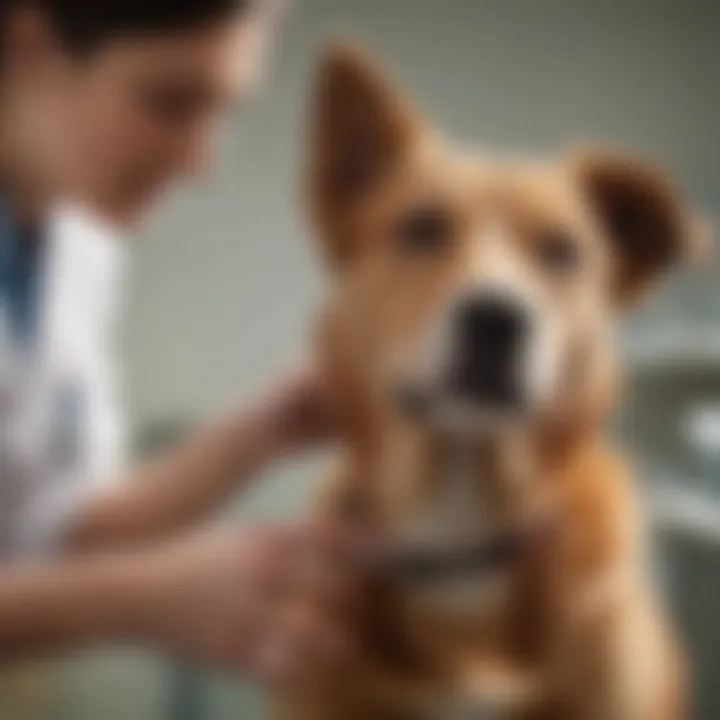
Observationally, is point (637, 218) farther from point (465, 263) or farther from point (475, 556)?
point (475, 556)

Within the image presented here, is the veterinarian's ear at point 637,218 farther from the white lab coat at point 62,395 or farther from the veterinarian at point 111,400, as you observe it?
the white lab coat at point 62,395

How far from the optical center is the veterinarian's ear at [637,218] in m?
1.14

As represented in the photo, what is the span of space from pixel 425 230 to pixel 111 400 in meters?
0.28

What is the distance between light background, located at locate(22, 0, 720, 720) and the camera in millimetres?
1089

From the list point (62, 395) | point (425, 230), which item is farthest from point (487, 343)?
point (62, 395)

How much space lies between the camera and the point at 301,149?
111 cm

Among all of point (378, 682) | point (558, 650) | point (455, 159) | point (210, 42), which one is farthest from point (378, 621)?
point (210, 42)

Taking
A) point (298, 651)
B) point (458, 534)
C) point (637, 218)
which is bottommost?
point (298, 651)

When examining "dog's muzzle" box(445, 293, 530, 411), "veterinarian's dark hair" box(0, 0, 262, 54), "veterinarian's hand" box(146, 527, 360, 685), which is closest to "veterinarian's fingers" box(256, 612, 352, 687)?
"veterinarian's hand" box(146, 527, 360, 685)

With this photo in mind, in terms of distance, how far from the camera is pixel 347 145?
1109 mm

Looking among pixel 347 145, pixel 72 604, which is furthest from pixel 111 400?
pixel 347 145

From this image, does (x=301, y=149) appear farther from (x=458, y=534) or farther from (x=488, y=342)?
(x=458, y=534)

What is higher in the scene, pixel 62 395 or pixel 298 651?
pixel 62 395

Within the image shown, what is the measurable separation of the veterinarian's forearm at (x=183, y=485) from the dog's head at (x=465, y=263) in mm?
98
